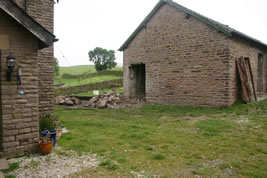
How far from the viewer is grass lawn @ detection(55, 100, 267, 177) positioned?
433 centimetres

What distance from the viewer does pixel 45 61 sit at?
7766 millimetres

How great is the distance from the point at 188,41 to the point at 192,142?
7833mm

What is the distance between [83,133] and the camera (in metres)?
7.27

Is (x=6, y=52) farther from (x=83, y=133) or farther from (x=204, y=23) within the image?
(x=204, y=23)

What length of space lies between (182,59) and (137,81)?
480 cm

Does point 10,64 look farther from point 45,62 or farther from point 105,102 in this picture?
point 105,102

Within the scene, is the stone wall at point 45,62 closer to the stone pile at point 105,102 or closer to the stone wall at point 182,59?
the stone pile at point 105,102

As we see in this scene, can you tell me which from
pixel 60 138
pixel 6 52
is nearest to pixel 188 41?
pixel 60 138

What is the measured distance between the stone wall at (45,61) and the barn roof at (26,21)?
2.37 meters

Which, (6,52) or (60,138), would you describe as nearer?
(6,52)

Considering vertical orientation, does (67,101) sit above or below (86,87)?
below

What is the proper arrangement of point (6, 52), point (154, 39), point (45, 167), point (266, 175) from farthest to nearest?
point (154, 39) < point (6, 52) < point (45, 167) < point (266, 175)

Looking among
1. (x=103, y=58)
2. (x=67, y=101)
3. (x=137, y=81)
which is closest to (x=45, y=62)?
(x=67, y=101)

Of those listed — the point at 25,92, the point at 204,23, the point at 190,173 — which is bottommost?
the point at 190,173
